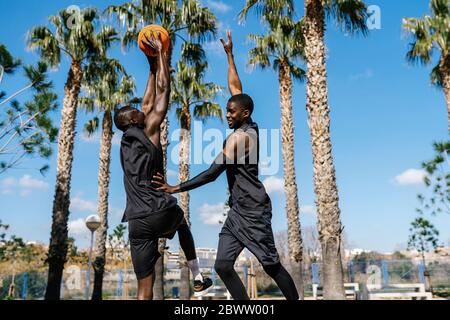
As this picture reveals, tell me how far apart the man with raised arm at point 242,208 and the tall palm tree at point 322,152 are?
6.25 m

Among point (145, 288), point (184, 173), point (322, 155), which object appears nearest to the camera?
point (145, 288)

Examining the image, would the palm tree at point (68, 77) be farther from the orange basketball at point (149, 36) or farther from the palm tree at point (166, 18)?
the orange basketball at point (149, 36)

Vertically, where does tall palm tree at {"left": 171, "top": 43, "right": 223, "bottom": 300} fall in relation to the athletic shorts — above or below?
above

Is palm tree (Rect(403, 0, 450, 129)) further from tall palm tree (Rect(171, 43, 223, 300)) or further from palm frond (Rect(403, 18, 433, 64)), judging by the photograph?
tall palm tree (Rect(171, 43, 223, 300))

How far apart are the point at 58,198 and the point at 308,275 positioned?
56.8 ft

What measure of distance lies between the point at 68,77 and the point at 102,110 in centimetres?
524

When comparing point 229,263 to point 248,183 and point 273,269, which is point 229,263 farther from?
point 248,183

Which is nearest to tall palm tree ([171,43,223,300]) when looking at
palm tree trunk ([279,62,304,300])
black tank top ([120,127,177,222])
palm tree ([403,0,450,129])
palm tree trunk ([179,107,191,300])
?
palm tree trunk ([179,107,191,300])

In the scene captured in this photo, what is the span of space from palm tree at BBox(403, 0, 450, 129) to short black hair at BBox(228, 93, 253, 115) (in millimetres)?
13683

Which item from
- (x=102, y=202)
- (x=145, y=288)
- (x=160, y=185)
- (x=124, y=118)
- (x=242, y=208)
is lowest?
(x=145, y=288)

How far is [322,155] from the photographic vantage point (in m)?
10.3

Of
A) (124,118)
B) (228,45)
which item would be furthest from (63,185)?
(124,118)

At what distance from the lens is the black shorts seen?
343 centimetres

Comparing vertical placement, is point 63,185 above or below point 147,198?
above
